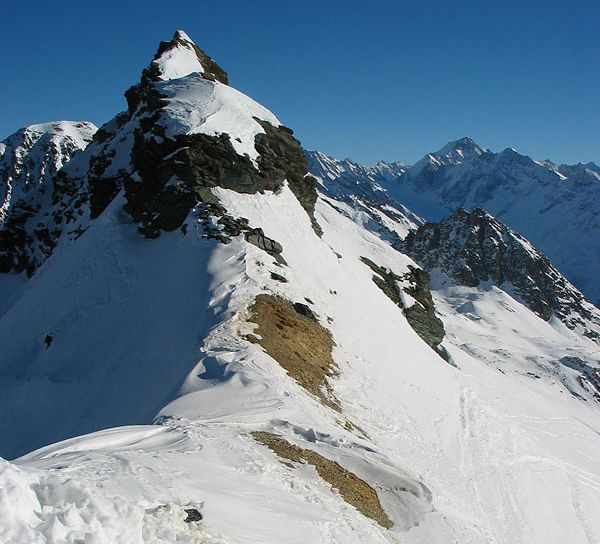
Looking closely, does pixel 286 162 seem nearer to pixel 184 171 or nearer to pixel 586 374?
pixel 184 171

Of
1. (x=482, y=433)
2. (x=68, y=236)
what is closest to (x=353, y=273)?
(x=482, y=433)

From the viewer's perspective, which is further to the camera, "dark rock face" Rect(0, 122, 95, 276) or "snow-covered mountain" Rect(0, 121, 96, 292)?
"snow-covered mountain" Rect(0, 121, 96, 292)

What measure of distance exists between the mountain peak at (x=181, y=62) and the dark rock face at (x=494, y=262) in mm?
110290

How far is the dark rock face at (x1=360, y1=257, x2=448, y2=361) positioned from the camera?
43.3 metres

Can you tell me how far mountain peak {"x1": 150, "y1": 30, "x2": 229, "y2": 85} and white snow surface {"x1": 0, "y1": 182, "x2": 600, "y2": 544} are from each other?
1798cm

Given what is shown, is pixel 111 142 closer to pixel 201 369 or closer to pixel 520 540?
pixel 201 369

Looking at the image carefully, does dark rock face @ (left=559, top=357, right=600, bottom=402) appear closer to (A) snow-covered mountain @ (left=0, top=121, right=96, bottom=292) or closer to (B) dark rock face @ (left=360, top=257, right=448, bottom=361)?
(B) dark rock face @ (left=360, top=257, right=448, bottom=361)

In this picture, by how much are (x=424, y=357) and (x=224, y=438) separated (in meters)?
22.5

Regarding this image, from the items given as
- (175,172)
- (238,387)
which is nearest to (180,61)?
(175,172)

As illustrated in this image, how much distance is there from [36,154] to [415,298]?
139 metres

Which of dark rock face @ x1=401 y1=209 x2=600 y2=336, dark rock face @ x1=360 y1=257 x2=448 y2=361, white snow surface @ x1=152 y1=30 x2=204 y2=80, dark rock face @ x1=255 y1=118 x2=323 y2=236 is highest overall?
dark rock face @ x1=401 y1=209 x2=600 y2=336

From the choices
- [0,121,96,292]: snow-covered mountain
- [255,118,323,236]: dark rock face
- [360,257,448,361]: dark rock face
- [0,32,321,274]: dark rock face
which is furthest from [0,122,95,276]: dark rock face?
[360,257,448,361]: dark rock face

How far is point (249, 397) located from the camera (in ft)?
48.1

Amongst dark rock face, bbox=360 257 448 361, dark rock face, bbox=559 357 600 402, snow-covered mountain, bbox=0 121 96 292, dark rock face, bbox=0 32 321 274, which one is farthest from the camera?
dark rock face, bbox=559 357 600 402
